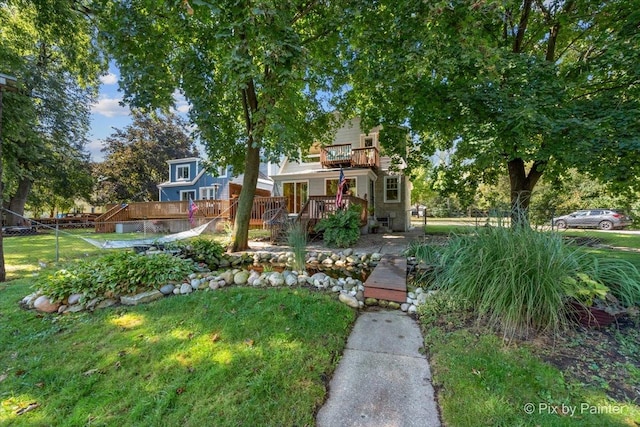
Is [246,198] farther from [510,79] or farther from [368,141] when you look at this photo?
[368,141]

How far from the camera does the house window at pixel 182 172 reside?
69.5ft

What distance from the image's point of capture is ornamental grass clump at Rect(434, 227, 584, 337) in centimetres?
249

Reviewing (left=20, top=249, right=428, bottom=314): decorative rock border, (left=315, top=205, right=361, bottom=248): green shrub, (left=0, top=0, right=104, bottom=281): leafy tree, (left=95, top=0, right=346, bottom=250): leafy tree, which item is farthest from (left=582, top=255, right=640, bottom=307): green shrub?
(left=0, top=0, right=104, bottom=281): leafy tree

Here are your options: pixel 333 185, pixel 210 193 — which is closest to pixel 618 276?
pixel 333 185

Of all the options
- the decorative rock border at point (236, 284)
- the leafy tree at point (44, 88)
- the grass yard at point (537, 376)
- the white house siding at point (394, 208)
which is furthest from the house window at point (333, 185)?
the grass yard at point (537, 376)

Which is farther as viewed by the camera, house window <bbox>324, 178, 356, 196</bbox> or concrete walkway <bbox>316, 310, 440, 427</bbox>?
house window <bbox>324, 178, 356, 196</bbox>

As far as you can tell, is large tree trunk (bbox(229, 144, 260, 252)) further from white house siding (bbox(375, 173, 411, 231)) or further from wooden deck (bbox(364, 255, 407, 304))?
white house siding (bbox(375, 173, 411, 231))

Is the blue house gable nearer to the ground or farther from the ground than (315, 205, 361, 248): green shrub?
farther from the ground

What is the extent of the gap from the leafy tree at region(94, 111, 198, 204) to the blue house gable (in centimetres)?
433

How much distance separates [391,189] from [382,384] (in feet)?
41.9

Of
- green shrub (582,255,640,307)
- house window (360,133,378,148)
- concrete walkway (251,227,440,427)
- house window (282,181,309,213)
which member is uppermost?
house window (360,133,378,148)

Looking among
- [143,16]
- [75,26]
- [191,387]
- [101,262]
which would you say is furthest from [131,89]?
[191,387]

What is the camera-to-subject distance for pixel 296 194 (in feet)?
47.6

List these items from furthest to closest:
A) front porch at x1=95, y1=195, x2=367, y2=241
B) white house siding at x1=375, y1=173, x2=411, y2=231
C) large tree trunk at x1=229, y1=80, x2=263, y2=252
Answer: white house siding at x1=375, y1=173, x2=411, y2=231, front porch at x1=95, y1=195, x2=367, y2=241, large tree trunk at x1=229, y1=80, x2=263, y2=252
